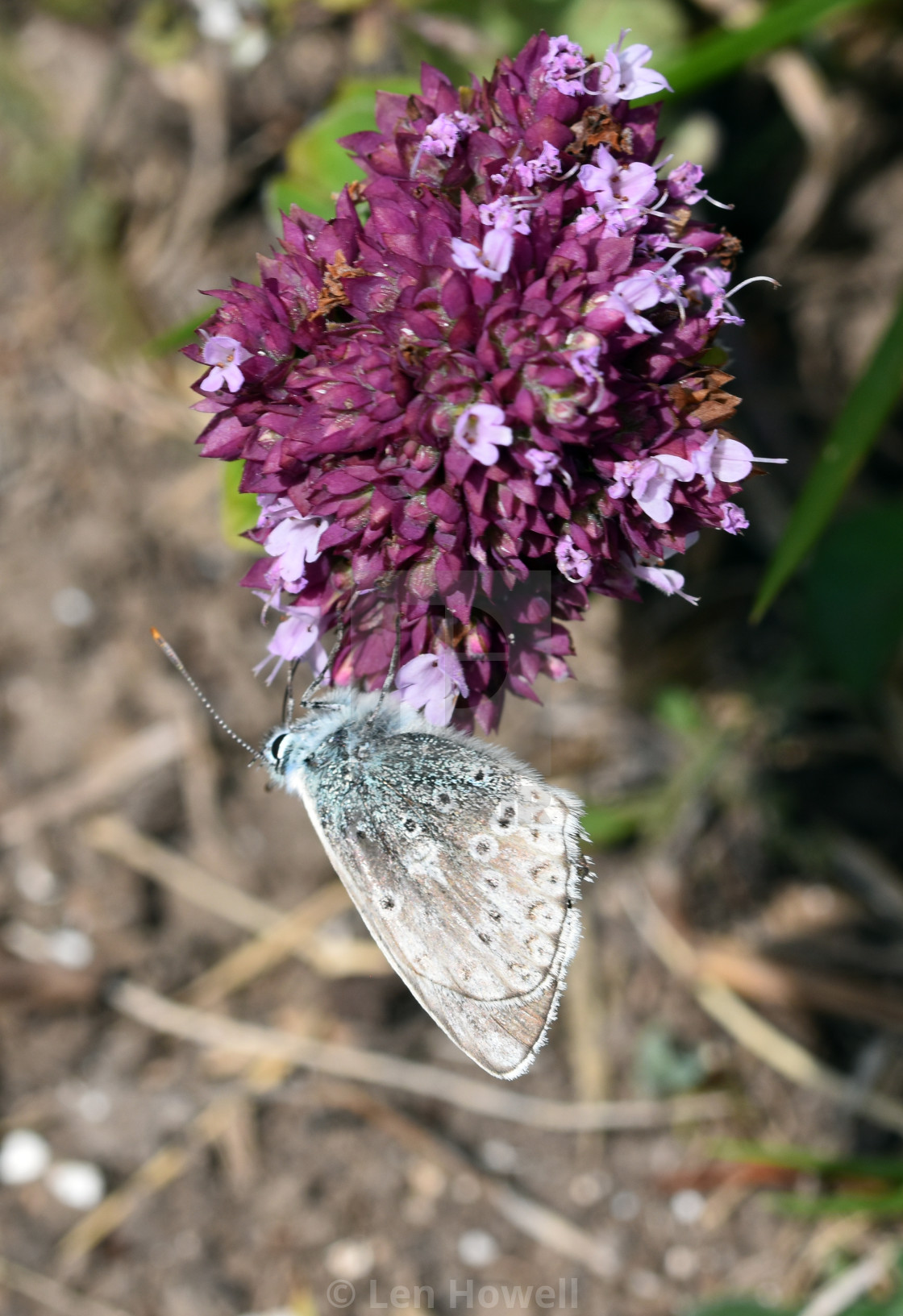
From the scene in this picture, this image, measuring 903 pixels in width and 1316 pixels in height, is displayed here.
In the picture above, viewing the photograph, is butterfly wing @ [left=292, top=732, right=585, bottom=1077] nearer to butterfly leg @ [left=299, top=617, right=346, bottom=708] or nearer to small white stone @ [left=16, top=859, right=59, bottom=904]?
butterfly leg @ [left=299, top=617, right=346, bottom=708]

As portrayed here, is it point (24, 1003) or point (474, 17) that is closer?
point (474, 17)

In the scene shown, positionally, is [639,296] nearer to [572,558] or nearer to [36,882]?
[572,558]

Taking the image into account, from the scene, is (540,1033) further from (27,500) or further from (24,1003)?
(27,500)

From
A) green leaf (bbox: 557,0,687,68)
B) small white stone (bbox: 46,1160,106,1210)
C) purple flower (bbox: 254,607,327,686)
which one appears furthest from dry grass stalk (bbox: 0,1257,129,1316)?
green leaf (bbox: 557,0,687,68)

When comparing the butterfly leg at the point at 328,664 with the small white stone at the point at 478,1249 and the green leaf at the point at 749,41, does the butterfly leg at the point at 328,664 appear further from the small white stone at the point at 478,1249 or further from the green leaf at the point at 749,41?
the small white stone at the point at 478,1249

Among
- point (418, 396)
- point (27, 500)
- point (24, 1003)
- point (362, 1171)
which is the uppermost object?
point (418, 396)

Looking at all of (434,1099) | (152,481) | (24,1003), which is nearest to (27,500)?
(152,481)

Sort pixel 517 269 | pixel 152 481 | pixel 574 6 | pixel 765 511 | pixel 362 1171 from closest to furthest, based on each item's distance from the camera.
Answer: pixel 517 269, pixel 574 6, pixel 765 511, pixel 362 1171, pixel 152 481

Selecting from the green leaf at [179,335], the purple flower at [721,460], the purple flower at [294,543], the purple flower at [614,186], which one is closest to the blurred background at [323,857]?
the green leaf at [179,335]
